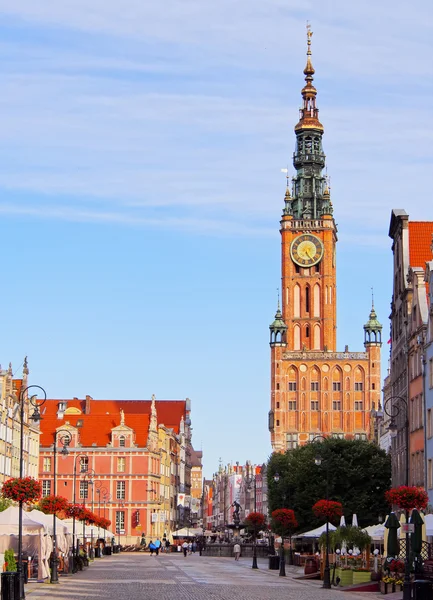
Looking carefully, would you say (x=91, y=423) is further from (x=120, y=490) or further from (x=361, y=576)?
(x=361, y=576)

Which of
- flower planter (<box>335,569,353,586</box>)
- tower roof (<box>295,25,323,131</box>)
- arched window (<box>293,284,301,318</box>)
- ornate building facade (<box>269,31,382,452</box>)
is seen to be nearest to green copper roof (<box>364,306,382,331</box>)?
ornate building facade (<box>269,31,382,452</box>)

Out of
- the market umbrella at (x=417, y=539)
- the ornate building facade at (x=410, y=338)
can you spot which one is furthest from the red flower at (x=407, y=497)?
the ornate building facade at (x=410, y=338)

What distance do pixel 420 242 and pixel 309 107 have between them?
319 feet

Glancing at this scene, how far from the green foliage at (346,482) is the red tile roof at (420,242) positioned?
23.8 m

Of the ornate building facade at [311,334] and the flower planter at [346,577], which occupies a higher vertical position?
the ornate building facade at [311,334]

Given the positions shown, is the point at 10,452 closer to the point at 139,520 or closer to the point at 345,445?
the point at 345,445

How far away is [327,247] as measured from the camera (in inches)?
6280

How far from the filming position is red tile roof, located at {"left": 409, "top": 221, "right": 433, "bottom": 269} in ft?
234

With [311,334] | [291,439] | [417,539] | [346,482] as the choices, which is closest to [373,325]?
[311,334]

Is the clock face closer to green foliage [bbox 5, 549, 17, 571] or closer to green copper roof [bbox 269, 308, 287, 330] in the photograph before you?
green copper roof [bbox 269, 308, 287, 330]

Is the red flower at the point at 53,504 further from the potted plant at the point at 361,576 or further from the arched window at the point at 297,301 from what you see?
the arched window at the point at 297,301

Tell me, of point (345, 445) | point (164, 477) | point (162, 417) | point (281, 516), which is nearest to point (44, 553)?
point (281, 516)

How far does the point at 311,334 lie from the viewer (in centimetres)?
15612

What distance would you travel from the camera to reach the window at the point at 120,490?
13288cm
